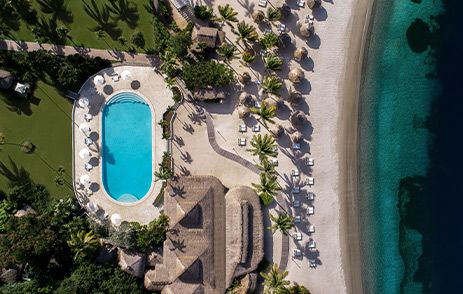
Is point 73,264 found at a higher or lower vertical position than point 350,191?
Result: lower

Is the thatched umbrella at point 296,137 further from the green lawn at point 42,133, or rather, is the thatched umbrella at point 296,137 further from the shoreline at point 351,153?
the green lawn at point 42,133

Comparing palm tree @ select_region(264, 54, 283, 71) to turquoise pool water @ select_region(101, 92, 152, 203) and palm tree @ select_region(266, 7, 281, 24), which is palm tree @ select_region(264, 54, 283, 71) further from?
turquoise pool water @ select_region(101, 92, 152, 203)

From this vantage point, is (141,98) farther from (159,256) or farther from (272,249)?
(272,249)

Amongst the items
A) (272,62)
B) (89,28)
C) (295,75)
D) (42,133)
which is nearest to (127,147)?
(42,133)

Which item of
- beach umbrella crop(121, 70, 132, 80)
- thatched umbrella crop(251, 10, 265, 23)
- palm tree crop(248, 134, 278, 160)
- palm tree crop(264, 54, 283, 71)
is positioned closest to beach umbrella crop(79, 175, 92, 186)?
beach umbrella crop(121, 70, 132, 80)

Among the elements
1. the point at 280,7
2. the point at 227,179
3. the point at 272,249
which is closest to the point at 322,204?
the point at 272,249

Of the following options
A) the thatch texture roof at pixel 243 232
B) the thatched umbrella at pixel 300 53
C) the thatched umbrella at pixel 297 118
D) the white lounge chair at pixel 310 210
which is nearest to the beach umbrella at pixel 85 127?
the thatch texture roof at pixel 243 232
